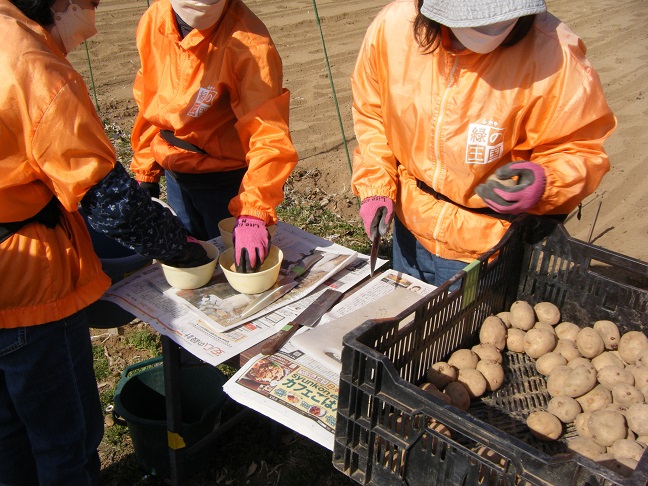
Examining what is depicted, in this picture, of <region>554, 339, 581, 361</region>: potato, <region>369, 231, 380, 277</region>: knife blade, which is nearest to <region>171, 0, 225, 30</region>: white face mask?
<region>369, 231, 380, 277</region>: knife blade

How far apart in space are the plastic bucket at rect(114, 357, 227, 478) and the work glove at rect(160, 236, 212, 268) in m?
0.77

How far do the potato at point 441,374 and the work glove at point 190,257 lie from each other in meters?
0.90

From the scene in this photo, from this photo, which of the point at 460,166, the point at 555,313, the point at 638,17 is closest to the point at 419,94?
the point at 460,166

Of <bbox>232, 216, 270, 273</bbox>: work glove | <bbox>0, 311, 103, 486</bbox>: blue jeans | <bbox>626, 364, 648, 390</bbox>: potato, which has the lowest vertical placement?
<bbox>0, 311, 103, 486</bbox>: blue jeans

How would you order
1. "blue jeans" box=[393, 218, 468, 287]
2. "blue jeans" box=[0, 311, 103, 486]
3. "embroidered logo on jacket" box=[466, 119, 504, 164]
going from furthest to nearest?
"blue jeans" box=[393, 218, 468, 287] < "embroidered logo on jacket" box=[466, 119, 504, 164] < "blue jeans" box=[0, 311, 103, 486]

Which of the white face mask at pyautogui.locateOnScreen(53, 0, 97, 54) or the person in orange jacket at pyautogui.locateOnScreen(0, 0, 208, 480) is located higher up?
the white face mask at pyautogui.locateOnScreen(53, 0, 97, 54)

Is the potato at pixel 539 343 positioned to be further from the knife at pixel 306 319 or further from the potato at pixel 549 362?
the knife at pixel 306 319

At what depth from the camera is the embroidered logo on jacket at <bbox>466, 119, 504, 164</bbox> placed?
6.71ft

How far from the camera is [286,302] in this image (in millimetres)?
2225

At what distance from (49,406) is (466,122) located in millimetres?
1662

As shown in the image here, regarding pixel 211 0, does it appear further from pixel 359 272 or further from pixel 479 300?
pixel 479 300

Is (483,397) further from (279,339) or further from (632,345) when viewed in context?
(279,339)

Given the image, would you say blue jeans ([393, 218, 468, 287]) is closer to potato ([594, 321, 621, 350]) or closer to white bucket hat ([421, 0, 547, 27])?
potato ([594, 321, 621, 350])

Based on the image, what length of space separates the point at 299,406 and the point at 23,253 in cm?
93
